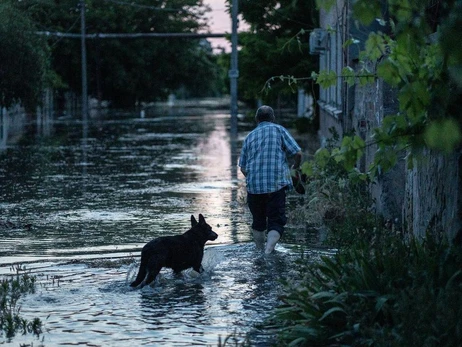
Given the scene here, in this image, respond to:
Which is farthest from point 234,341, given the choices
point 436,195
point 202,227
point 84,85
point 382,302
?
point 84,85

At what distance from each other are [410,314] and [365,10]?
81.7 inches

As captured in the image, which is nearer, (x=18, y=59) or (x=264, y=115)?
(x=264, y=115)

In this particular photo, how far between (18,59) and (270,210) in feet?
80.6

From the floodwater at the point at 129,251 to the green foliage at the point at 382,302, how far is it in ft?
1.31

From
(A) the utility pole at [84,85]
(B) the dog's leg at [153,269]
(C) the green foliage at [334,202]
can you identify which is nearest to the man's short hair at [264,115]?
(C) the green foliage at [334,202]

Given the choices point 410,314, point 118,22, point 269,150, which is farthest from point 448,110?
point 118,22

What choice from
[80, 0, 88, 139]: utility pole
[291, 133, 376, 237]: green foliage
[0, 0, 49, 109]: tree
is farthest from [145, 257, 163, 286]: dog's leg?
[80, 0, 88, 139]: utility pole

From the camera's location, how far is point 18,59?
1373 inches

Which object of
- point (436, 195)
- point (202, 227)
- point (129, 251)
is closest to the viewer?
point (436, 195)

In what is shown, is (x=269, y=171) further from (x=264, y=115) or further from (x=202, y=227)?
(x=202, y=227)

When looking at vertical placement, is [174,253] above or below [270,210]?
below

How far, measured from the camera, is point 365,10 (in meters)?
5.33

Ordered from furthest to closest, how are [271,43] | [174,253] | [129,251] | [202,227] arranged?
[271,43]
[129,251]
[202,227]
[174,253]

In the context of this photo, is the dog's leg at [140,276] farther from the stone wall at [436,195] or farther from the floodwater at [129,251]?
the stone wall at [436,195]
